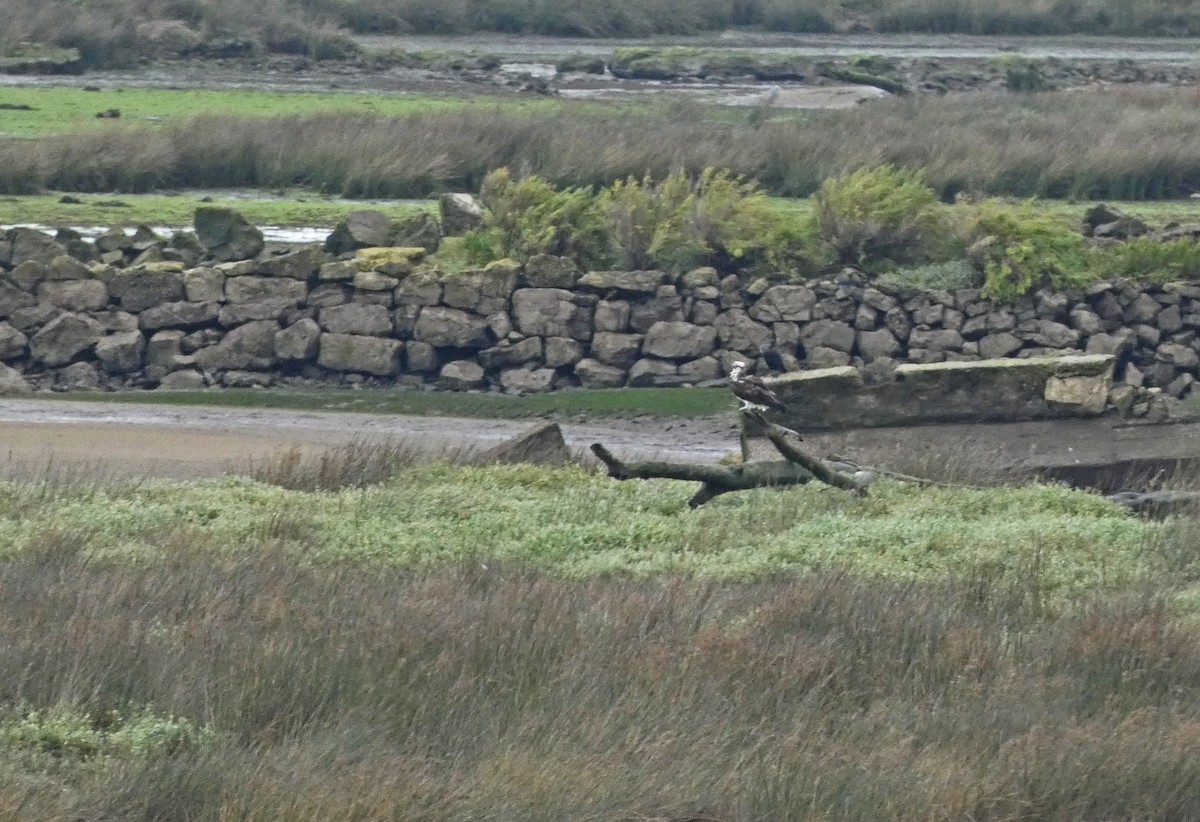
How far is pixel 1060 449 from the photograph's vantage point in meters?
16.0

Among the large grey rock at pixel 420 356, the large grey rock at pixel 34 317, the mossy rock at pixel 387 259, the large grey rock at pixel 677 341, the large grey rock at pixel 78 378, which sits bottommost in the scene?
the large grey rock at pixel 78 378

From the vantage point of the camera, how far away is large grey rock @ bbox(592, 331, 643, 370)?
68.7 feet

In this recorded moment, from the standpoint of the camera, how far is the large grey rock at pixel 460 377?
2078 cm

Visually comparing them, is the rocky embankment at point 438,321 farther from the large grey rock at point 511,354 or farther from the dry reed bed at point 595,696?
the dry reed bed at point 595,696

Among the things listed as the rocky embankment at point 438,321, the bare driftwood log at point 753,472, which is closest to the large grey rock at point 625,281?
the rocky embankment at point 438,321

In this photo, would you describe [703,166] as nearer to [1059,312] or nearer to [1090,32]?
[1059,312]

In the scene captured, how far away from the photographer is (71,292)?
20609mm

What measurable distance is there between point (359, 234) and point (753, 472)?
9438 mm

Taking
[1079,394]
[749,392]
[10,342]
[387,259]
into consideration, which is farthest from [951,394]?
[10,342]

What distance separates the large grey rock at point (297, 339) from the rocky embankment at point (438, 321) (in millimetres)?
19

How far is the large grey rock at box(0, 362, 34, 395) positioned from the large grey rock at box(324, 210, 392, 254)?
347 centimetres

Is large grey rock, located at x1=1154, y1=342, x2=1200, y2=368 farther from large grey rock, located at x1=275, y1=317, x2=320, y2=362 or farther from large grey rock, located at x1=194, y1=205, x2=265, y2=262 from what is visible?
large grey rock, located at x1=194, y1=205, x2=265, y2=262

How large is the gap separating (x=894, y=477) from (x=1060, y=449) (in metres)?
2.65

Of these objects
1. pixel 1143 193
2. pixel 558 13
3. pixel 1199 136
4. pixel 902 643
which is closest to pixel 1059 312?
pixel 1143 193
